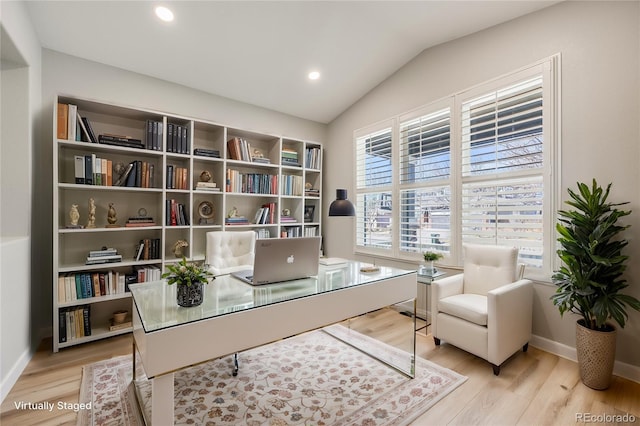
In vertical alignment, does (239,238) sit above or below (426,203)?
below

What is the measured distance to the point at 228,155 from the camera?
3.55 metres

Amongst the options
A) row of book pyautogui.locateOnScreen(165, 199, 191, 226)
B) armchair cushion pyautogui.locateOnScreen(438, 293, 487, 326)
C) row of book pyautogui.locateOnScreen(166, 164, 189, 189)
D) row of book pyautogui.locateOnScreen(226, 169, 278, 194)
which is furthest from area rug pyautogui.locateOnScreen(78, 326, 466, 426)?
row of book pyautogui.locateOnScreen(226, 169, 278, 194)

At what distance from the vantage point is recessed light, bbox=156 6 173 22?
7.70ft

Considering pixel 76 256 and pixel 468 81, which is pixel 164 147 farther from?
pixel 468 81

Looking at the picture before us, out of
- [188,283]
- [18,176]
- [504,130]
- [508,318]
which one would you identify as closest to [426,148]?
[504,130]

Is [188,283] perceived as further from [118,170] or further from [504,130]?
[504,130]

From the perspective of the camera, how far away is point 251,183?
3623 millimetres

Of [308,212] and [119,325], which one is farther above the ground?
[308,212]

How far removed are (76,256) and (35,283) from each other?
35 cm

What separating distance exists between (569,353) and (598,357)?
45cm

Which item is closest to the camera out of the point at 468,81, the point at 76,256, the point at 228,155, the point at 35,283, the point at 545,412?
the point at 545,412

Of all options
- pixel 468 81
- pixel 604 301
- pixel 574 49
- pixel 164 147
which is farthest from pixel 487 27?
pixel 164 147

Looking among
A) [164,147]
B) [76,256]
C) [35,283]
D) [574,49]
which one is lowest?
[35,283]

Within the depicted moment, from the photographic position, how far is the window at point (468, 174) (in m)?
2.49
